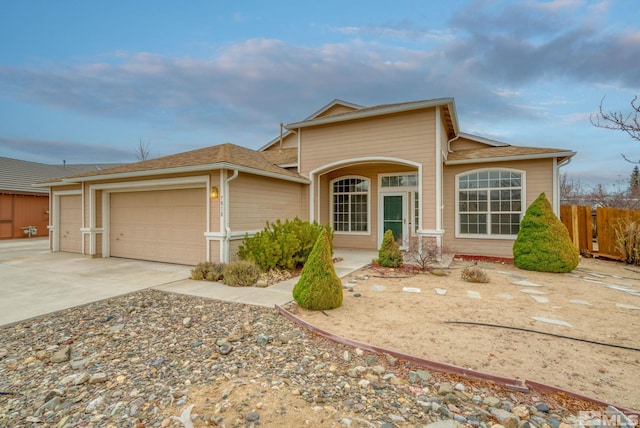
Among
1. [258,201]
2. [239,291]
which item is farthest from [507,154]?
[239,291]

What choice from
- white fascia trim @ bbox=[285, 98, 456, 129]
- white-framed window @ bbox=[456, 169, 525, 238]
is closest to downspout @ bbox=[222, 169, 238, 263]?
white fascia trim @ bbox=[285, 98, 456, 129]

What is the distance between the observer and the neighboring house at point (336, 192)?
7727 mm

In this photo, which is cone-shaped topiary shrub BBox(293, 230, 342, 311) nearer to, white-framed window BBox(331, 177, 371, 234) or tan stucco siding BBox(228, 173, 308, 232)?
tan stucco siding BBox(228, 173, 308, 232)

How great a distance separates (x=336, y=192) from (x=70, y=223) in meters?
10.1

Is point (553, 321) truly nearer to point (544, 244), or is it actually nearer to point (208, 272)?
point (544, 244)

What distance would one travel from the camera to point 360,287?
19.0ft

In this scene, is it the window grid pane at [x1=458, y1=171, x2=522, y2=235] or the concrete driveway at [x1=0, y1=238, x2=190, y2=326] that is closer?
the concrete driveway at [x1=0, y1=238, x2=190, y2=326]

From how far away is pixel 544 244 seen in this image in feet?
23.8

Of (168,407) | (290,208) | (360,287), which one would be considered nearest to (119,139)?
(290,208)

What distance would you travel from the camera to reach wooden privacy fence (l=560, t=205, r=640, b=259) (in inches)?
358

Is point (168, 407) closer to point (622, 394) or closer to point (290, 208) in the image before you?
point (622, 394)

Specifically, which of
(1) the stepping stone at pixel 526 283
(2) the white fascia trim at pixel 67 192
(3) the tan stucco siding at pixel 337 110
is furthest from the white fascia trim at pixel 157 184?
(3) the tan stucco siding at pixel 337 110

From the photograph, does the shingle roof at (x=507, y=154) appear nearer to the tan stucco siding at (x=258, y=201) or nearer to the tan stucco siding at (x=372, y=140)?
the tan stucco siding at (x=372, y=140)

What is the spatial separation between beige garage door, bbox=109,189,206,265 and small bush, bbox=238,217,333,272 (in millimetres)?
1660
